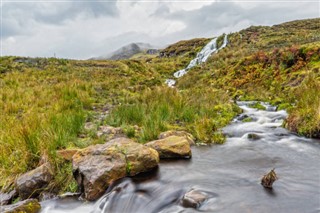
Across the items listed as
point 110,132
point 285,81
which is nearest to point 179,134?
point 110,132

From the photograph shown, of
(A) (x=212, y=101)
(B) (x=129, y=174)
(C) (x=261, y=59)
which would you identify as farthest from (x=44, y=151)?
(C) (x=261, y=59)

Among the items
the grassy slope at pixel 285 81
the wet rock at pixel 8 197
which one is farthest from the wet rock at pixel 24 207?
the grassy slope at pixel 285 81

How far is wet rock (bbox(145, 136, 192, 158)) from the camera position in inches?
266

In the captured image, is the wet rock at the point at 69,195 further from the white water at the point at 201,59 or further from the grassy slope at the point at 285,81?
the white water at the point at 201,59

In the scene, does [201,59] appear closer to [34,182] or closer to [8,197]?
[34,182]

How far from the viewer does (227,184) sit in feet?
18.1

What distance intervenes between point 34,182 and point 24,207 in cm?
73

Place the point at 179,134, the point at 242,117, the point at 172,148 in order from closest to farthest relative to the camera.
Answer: the point at 172,148, the point at 179,134, the point at 242,117

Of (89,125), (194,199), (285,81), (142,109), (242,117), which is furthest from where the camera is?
(285,81)

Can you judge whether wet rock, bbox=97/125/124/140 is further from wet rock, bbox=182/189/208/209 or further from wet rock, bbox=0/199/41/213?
wet rock, bbox=182/189/208/209

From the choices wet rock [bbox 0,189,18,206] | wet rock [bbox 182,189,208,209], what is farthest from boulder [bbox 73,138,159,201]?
wet rock [bbox 182,189,208,209]

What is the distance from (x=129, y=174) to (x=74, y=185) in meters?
1.01

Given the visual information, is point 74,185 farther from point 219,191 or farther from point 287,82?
point 287,82

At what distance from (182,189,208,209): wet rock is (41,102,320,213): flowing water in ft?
0.24
